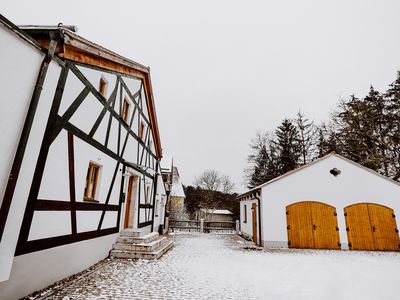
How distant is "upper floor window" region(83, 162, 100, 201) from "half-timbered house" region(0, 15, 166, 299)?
1.1 inches

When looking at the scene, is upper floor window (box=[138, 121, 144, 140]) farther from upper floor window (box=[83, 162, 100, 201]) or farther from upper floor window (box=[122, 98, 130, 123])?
upper floor window (box=[83, 162, 100, 201])

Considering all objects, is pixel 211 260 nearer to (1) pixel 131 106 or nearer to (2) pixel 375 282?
(2) pixel 375 282

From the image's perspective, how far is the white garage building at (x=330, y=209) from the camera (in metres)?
11.4

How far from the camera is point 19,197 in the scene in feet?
11.7

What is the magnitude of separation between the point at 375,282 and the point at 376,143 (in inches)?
614

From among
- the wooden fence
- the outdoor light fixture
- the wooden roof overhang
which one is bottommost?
the wooden fence

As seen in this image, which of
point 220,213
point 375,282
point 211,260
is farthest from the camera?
point 220,213

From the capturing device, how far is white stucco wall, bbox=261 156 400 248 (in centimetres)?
1170

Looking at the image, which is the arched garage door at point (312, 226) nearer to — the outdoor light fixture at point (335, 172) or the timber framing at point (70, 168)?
the outdoor light fixture at point (335, 172)

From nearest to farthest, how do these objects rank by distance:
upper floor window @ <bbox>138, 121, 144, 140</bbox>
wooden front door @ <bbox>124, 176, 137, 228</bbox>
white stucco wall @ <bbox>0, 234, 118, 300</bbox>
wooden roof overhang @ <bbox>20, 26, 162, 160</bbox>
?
white stucco wall @ <bbox>0, 234, 118, 300</bbox>
wooden roof overhang @ <bbox>20, 26, 162, 160</bbox>
wooden front door @ <bbox>124, 176, 137, 228</bbox>
upper floor window @ <bbox>138, 121, 144, 140</bbox>

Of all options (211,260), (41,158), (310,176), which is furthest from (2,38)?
(310,176)

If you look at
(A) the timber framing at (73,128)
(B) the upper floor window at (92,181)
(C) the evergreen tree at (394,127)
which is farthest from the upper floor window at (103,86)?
(C) the evergreen tree at (394,127)

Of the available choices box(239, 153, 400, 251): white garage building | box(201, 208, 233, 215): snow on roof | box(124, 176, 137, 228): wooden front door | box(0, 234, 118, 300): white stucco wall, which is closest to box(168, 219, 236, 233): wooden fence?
box(239, 153, 400, 251): white garage building

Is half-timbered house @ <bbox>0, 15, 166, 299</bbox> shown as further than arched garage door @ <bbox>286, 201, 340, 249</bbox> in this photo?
No
